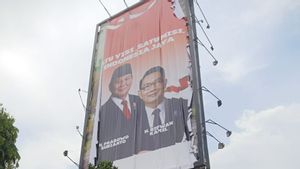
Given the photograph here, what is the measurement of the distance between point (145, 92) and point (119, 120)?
1368 mm

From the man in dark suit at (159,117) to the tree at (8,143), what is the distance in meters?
4.25

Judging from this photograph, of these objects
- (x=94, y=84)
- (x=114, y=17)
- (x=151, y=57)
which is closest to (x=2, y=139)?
(x=94, y=84)

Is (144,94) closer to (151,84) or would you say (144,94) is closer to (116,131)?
(151,84)

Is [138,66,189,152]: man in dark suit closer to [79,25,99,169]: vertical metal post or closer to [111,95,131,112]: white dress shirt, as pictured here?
[111,95,131,112]: white dress shirt

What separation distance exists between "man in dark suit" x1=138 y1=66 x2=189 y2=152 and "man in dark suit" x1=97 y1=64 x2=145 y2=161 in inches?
13.8

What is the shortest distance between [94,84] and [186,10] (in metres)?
4.55

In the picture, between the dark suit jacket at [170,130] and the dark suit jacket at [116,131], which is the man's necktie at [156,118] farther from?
the dark suit jacket at [116,131]

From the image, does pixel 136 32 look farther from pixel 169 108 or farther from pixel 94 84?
pixel 169 108

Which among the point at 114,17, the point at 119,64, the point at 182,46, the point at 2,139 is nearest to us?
the point at 2,139

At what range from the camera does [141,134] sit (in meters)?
16.6

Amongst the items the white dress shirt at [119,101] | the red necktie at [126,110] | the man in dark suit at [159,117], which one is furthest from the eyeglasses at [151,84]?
the red necktie at [126,110]

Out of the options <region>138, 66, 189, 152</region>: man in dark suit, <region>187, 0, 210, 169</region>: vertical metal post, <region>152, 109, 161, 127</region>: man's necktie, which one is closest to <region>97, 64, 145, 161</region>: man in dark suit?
<region>138, 66, 189, 152</region>: man in dark suit

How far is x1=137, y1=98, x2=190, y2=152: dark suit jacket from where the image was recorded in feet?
51.8

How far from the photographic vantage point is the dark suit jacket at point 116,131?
55.1 ft
